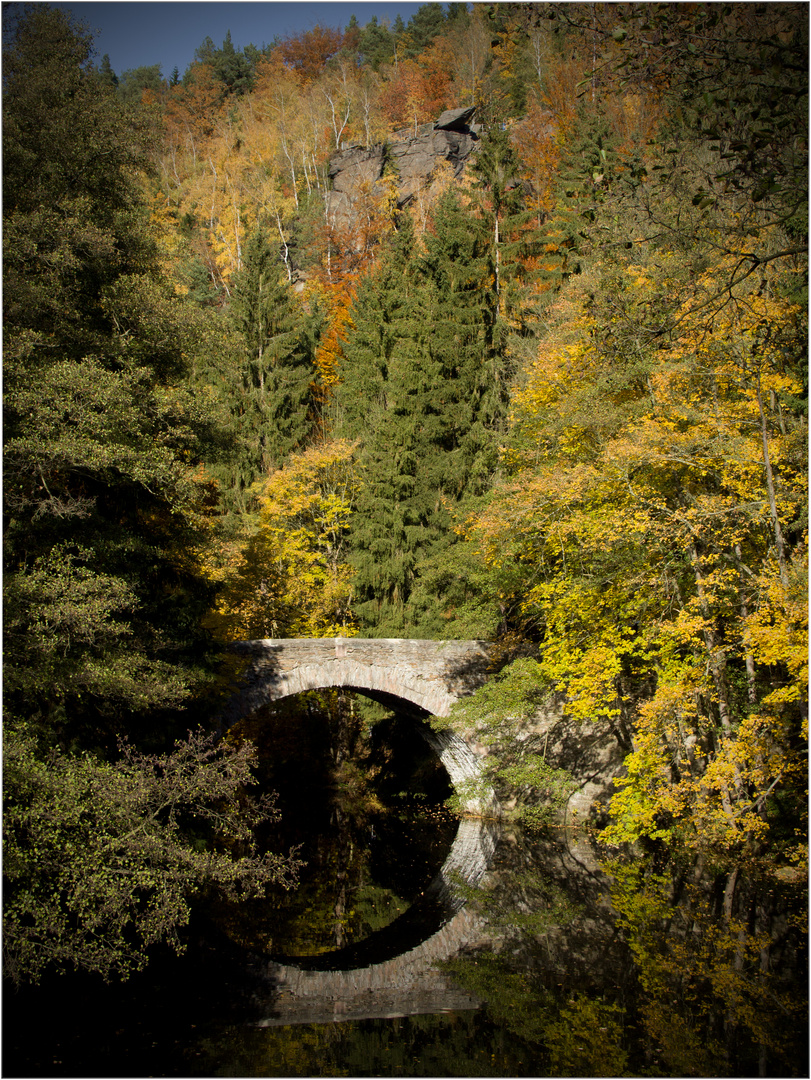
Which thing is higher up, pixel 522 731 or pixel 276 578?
pixel 276 578

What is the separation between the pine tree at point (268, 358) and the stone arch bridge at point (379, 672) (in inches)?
354

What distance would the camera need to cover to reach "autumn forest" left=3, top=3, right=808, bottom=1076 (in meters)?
5.67

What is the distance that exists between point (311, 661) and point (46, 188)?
8.12 m

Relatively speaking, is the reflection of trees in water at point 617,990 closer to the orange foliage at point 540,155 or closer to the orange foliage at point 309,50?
the orange foliage at point 540,155

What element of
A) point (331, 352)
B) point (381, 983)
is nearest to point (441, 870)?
point (381, 983)

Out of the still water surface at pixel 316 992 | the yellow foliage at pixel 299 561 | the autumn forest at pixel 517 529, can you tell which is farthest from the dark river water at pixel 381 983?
the yellow foliage at pixel 299 561

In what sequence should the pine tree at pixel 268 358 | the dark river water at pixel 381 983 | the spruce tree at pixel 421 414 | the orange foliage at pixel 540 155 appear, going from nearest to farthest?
the dark river water at pixel 381 983 < the spruce tree at pixel 421 414 < the pine tree at pixel 268 358 < the orange foliage at pixel 540 155

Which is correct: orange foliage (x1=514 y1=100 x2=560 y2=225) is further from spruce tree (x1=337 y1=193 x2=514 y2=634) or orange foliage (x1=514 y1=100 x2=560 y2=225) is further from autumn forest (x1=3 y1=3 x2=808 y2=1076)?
autumn forest (x1=3 y1=3 x2=808 y2=1076)

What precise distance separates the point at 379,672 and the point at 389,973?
5.54 metres

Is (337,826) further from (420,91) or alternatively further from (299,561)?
(420,91)

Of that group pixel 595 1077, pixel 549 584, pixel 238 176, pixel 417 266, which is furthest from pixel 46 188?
pixel 238 176

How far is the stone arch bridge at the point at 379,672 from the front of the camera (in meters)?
12.7

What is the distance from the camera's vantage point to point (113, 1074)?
19.7ft

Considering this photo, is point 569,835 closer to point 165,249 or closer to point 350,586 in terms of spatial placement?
point 350,586
